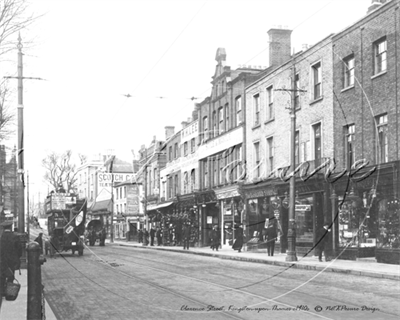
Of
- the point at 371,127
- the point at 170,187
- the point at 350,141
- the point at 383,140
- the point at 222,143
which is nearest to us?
the point at 383,140

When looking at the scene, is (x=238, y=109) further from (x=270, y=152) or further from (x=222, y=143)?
(x=270, y=152)

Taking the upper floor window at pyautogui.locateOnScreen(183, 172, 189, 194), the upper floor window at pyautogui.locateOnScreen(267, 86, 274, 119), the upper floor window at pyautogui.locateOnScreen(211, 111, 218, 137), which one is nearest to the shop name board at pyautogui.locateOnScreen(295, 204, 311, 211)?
the upper floor window at pyautogui.locateOnScreen(267, 86, 274, 119)

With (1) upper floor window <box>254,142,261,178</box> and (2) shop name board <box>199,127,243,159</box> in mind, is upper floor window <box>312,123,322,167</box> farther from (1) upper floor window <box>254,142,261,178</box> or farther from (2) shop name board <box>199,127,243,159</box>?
(2) shop name board <box>199,127,243,159</box>

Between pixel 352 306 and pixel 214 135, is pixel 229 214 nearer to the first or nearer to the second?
pixel 214 135

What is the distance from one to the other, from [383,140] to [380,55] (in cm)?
346

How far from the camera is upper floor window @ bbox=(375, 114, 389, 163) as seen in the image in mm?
23547

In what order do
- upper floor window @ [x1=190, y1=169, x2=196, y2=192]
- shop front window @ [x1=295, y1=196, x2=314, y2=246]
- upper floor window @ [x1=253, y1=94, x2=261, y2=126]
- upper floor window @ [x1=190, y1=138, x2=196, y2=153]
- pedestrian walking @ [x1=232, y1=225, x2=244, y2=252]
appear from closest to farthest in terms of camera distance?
shop front window @ [x1=295, y1=196, x2=314, y2=246], pedestrian walking @ [x1=232, y1=225, x2=244, y2=252], upper floor window @ [x1=253, y1=94, x2=261, y2=126], upper floor window @ [x1=190, y1=169, x2=196, y2=192], upper floor window @ [x1=190, y1=138, x2=196, y2=153]

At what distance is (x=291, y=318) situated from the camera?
9.62 metres

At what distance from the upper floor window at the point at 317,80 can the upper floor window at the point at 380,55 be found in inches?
Result: 164

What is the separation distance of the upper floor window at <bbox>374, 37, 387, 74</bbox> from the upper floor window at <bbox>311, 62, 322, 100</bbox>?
4.17 metres

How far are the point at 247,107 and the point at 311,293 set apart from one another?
25382mm

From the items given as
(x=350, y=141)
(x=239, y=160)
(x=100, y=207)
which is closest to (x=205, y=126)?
(x=239, y=160)

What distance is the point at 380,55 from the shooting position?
23906 mm

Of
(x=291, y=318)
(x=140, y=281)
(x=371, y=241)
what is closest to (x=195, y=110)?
(x=371, y=241)
